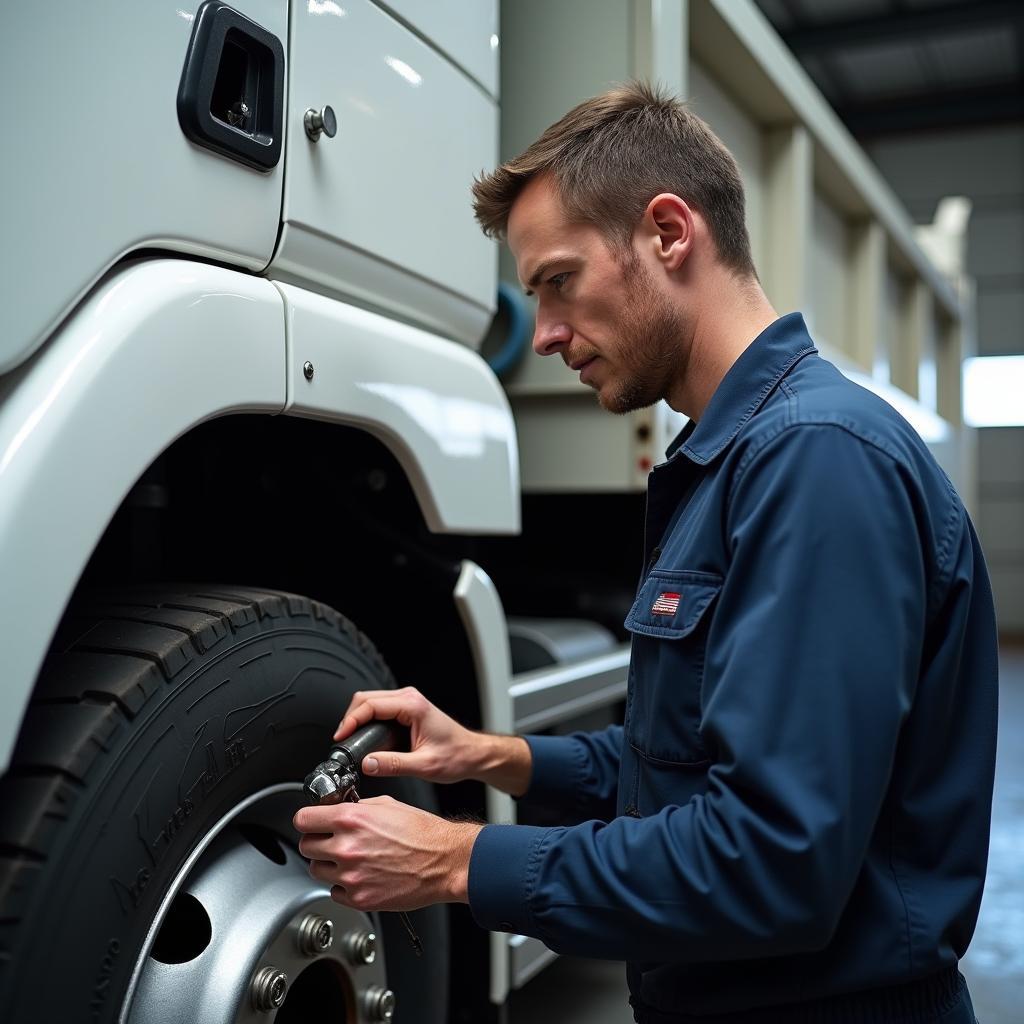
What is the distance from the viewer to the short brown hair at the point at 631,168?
1201mm

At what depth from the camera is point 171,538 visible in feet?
4.71

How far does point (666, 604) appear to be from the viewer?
3.58ft

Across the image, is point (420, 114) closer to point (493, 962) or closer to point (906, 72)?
point (493, 962)

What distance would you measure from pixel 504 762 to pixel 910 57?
37.3 ft

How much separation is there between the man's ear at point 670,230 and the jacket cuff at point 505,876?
605 mm

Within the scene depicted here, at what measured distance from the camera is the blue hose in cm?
213

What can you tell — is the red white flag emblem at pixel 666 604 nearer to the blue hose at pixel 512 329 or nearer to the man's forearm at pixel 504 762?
the man's forearm at pixel 504 762

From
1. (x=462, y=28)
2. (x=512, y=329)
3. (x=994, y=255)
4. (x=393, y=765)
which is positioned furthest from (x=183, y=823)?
(x=994, y=255)

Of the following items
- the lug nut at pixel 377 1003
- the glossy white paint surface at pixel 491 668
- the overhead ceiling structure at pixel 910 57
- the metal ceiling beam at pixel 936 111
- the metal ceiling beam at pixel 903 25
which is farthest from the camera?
the metal ceiling beam at pixel 936 111

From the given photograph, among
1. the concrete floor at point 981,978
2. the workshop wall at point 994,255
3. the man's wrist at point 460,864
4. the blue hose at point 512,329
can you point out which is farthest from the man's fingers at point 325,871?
the workshop wall at point 994,255

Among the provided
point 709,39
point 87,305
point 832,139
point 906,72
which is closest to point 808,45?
point 906,72

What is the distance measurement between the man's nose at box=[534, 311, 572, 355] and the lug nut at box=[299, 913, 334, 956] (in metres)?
0.68

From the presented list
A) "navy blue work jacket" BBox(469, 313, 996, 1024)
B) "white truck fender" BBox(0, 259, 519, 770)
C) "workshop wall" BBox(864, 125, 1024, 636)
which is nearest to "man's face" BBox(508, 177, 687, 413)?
"navy blue work jacket" BBox(469, 313, 996, 1024)

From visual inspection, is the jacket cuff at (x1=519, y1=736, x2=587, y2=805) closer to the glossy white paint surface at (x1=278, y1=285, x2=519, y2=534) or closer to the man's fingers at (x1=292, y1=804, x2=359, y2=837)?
the glossy white paint surface at (x1=278, y1=285, x2=519, y2=534)
